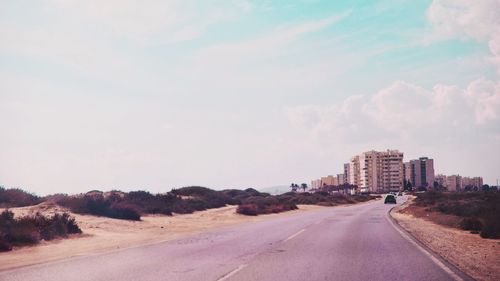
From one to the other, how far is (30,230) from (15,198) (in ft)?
50.3

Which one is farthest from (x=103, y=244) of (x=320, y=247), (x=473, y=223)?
(x=473, y=223)

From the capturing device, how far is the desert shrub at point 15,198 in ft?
98.9

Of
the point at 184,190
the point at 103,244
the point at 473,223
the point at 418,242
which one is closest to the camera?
the point at 418,242

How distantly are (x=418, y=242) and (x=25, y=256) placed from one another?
12.1 meters

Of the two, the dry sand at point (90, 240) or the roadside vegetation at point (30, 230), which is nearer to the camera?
the dry sand at point (90, 240)

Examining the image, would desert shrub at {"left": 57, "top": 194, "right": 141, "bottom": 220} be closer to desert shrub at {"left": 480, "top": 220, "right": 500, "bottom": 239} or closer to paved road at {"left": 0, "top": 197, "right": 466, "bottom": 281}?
paved road at {"left": 0, "top": 197, "right": 466, "bottom": 281}

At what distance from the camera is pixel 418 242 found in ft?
50.5

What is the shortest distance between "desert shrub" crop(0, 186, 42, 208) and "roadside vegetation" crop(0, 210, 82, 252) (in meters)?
11.4

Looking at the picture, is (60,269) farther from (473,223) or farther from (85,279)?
(473,223)

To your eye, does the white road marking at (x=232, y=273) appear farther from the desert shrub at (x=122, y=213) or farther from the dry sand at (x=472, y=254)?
the desert shrub at (x=122, y=213)

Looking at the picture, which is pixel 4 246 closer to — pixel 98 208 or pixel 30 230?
pixel 30 230

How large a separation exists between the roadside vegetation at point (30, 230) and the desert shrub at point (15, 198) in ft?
37.2

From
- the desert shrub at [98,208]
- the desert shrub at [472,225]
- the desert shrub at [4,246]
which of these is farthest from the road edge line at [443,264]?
the desert shrub at [98,208]

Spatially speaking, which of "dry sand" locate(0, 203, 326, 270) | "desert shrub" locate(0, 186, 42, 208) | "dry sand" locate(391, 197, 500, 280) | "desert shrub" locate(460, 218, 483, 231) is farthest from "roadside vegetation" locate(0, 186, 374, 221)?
"dry sand" locate(391, 197, 500, 280)
